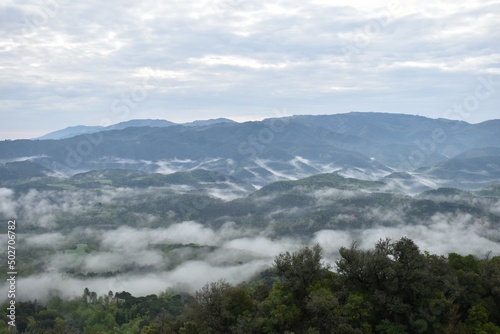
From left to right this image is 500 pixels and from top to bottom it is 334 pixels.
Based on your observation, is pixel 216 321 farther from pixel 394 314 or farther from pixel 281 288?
pixel 394 314

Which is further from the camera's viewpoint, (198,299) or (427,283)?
(198,299)

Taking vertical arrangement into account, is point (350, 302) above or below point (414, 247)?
below

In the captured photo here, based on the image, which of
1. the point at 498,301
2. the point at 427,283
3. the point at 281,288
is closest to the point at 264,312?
the point at 281,288

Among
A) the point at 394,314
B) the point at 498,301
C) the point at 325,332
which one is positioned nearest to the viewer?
the point at 325,332

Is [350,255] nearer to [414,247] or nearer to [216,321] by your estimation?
[414,247]

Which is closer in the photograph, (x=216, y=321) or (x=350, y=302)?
(x=350, y=302)

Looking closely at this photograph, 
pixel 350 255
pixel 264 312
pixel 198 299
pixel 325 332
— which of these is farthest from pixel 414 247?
pixel 198 299

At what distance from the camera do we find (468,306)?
8025 centimetres

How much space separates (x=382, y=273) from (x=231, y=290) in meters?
29.5

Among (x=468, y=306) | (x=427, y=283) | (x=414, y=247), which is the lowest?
(x=468, y=306)

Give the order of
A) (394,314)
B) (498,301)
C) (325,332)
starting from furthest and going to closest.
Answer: (498,301) → (394,314) → (325,332)

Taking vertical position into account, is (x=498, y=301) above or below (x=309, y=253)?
below

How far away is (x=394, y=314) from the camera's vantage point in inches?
2891

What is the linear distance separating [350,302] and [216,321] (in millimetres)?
25168
